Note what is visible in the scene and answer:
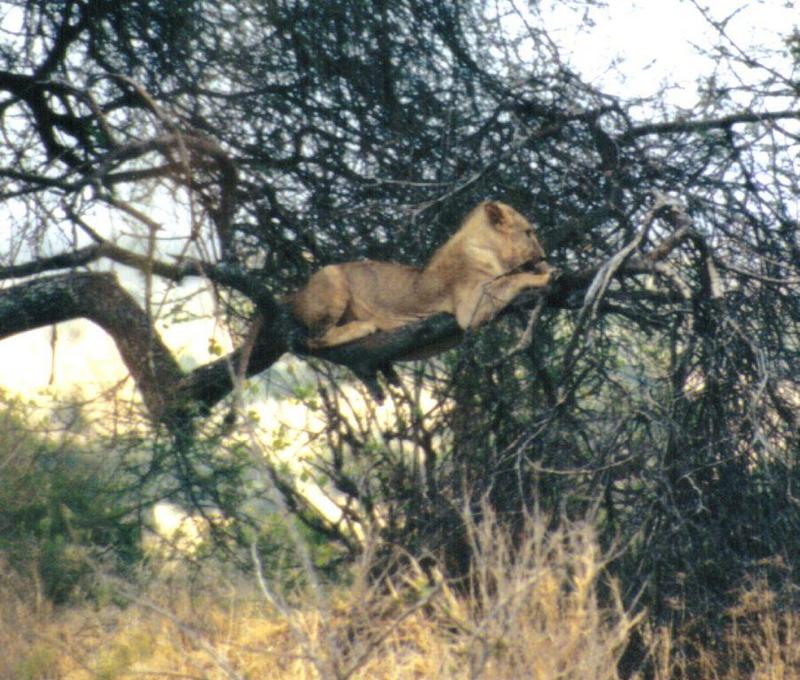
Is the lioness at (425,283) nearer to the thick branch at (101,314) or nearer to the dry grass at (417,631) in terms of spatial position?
the thick branch at (101,314)

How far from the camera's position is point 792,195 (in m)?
7.43

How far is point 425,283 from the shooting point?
7.71m

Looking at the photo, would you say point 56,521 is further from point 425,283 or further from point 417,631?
point 417,631

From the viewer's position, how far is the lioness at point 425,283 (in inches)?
290

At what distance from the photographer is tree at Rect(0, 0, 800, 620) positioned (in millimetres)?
6441

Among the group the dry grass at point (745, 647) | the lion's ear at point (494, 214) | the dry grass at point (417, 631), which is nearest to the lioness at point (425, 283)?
the lion's ear at point (494, 214)

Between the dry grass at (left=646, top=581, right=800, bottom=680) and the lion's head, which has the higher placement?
the lion's head

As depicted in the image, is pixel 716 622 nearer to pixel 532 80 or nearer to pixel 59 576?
pixel 532 80

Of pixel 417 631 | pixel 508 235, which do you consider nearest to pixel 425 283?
pixel 508 235

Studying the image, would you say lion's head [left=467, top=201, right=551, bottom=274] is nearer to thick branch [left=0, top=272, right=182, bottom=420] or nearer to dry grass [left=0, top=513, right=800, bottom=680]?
dry grass [left=0, top=513, right=800, bottom=680]

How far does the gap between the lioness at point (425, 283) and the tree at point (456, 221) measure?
0.59 feet

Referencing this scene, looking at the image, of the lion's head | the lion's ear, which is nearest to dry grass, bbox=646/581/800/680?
the lion's head

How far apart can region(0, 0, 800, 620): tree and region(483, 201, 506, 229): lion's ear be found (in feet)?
0.93

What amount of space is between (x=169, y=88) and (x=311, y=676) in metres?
4.26
